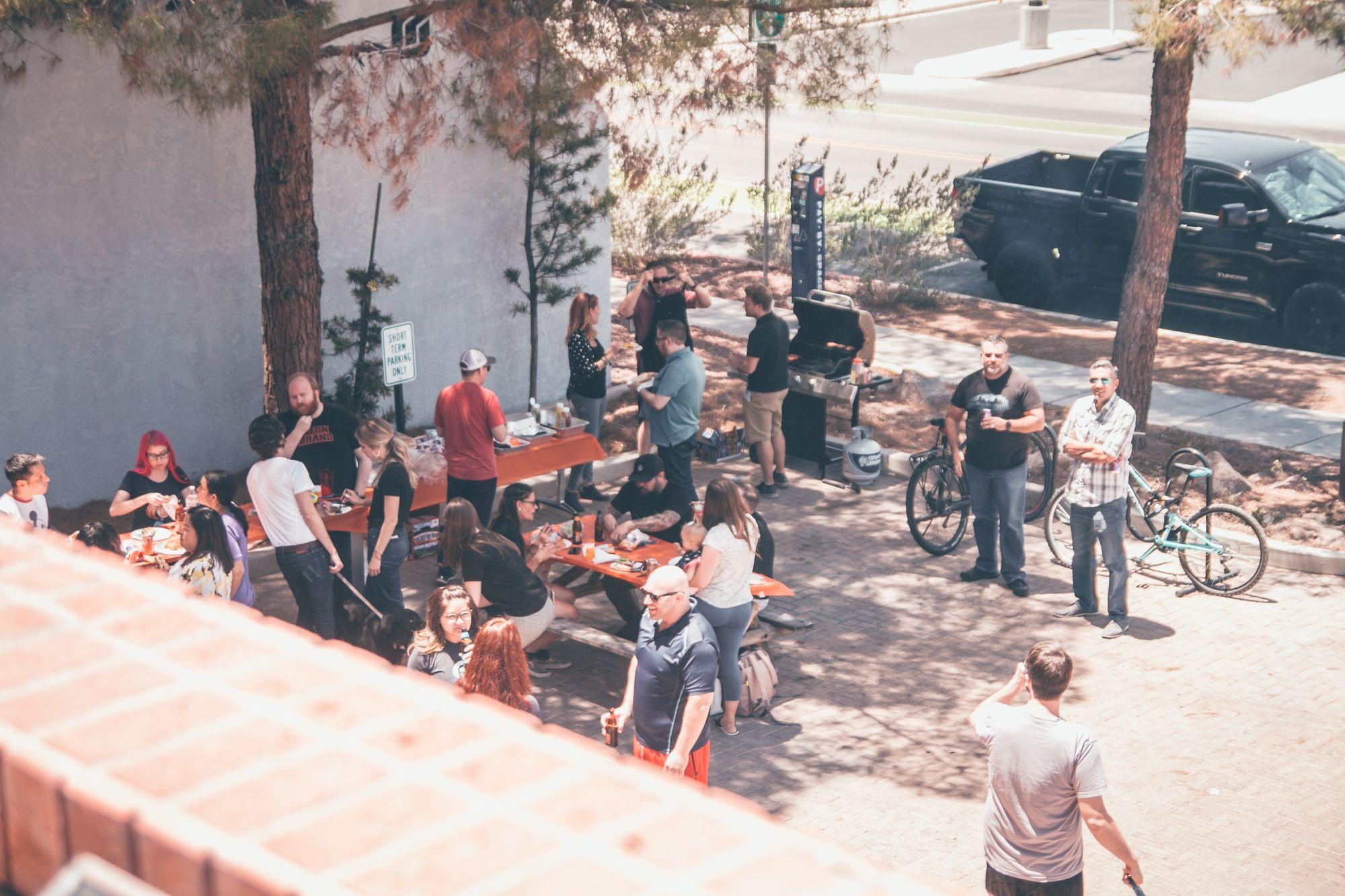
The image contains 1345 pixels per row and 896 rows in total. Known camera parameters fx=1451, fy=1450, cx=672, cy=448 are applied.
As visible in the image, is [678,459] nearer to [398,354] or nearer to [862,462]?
[862,462]

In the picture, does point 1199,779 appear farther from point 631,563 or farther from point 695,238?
point 695,238

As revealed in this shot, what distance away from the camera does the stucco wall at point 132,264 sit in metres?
11.1

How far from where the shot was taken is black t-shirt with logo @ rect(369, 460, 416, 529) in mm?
9242

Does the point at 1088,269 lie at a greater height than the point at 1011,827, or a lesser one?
greater

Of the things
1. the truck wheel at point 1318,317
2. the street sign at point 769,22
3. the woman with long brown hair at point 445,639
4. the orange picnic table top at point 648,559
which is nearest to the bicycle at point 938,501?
the orange picnic table top at point 648,559

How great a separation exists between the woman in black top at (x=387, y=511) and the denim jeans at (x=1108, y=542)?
4553 mm

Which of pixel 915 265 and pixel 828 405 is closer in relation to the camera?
pixel 828 405

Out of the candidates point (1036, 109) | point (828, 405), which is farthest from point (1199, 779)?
point (1036, 109)

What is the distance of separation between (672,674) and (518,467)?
209 inches

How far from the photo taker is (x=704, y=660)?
6.61 m

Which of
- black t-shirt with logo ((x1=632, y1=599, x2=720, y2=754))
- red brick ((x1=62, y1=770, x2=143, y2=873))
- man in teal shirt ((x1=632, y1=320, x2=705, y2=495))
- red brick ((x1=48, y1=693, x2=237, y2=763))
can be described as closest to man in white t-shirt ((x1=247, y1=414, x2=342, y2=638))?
Result: black t-shirt with logo ((x1=632, y1=599, x2=720, y2=754))

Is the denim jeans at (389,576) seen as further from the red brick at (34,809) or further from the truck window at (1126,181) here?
the truck window at (1126,181)

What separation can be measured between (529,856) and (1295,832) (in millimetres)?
7159

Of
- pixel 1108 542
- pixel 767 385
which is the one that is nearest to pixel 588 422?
pixel 767 385
